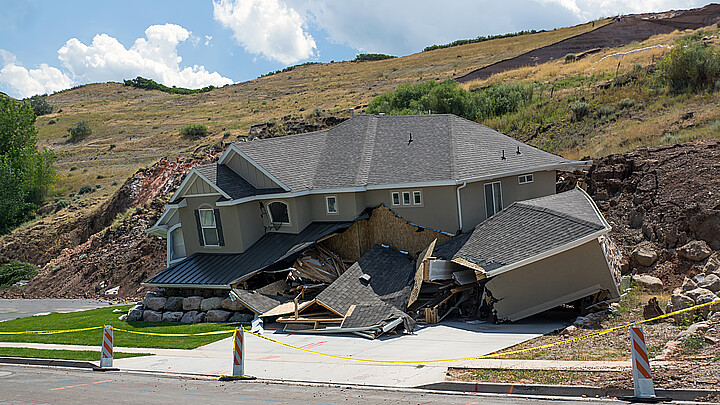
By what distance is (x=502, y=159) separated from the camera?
2384cm

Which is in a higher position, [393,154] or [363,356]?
[393,154]

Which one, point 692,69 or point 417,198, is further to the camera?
point 692,69

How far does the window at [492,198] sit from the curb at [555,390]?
511 inches

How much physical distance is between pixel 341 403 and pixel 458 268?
30.4 ft

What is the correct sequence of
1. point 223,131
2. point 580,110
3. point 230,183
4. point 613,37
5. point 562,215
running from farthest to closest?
point 613,37
point 223,131
point 580,110
point 230,183
point 562,215

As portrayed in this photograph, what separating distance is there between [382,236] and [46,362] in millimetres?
12447

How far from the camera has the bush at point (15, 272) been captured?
40344 mm

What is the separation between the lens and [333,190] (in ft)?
75.7

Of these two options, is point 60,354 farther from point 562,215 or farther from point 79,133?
point 79,133

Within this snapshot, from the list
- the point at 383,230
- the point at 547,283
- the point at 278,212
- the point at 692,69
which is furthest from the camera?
the point at 692,69

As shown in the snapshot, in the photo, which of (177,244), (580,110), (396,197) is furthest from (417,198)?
(580,110)

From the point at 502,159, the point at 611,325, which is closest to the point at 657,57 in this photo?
the point at 502,159

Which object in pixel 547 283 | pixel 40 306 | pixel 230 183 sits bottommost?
pixel 40 306

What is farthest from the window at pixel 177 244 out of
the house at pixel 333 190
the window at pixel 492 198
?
the window at pixel 492 198
